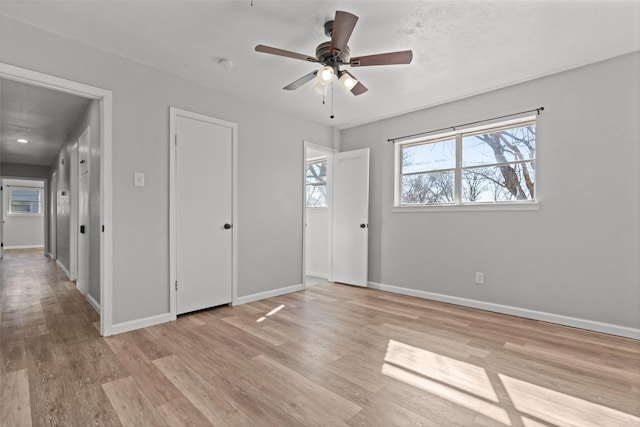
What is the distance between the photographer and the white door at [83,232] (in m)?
3.87

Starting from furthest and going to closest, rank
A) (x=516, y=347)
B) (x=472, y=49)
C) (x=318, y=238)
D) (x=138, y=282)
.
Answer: (x=318, y=238) < (x=138, y=282) < (x=472, y=49) < (x=516, y=347)

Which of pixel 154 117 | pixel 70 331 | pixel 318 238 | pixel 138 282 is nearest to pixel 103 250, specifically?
pixel 138 282

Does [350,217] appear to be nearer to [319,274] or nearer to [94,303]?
[319,274]

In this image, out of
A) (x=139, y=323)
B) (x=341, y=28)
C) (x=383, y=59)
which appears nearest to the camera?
(x=341, y=28)

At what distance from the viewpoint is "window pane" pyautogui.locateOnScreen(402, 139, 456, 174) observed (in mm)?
3980

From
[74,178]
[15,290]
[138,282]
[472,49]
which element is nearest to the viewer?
[472,49]

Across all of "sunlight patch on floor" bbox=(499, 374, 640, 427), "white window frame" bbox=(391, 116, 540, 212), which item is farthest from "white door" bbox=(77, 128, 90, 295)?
"sunlight patch on floor" bbox=(499, 374, 640, 427)

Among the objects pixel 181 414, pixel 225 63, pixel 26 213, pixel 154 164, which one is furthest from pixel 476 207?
pixel 26 213

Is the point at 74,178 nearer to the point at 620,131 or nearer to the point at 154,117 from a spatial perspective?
the point at 154,117

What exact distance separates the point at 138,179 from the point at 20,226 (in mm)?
10914

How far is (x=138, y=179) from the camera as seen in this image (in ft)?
9.59

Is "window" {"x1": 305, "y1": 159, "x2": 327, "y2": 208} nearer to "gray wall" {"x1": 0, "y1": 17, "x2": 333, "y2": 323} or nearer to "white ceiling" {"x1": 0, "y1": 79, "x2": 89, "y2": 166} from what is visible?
"gray wall" {"x1": 0, "y1": 17, "x2": 333, "y2": 323}

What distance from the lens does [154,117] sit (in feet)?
9.96

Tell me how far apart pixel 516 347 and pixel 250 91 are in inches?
147
